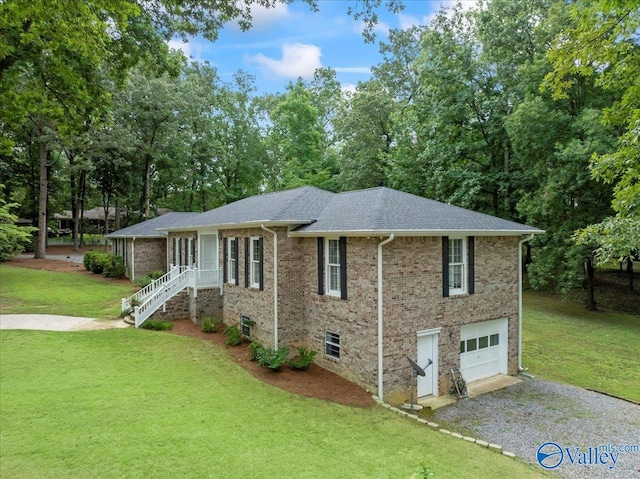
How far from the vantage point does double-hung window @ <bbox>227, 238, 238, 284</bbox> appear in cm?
1461

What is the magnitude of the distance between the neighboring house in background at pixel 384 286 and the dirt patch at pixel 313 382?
1.03 ft

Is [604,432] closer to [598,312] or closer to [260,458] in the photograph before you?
[260,458]

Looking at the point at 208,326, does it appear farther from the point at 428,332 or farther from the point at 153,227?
the point at 153,227

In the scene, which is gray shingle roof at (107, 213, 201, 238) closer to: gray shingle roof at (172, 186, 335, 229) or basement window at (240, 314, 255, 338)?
gray shingle roof at (172, 186, 335, 229)

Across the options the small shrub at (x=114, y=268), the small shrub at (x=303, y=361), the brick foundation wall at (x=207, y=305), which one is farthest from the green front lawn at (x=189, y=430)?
the small shrub at (x=114, y=268)

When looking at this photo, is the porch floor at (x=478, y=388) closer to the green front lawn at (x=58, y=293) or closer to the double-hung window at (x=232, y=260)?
the double-hung window at (x=232, y=260)

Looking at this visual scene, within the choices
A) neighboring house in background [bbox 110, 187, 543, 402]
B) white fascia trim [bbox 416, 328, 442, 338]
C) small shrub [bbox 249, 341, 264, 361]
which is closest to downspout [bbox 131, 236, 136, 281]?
neighboring house in background [bbox 110, 187, 543, 402]

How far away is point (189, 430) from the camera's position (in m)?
7.15

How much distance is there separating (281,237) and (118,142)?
2383 cm

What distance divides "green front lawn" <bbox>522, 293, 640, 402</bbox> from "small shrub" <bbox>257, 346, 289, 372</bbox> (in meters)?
8.43

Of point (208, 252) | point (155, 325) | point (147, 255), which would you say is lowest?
point (155, 325)

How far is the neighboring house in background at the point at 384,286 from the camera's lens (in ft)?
32.2

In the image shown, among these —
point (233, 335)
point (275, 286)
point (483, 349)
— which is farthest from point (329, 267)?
point (483, 349)

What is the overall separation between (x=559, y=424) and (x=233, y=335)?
Answer: 1002 cm
